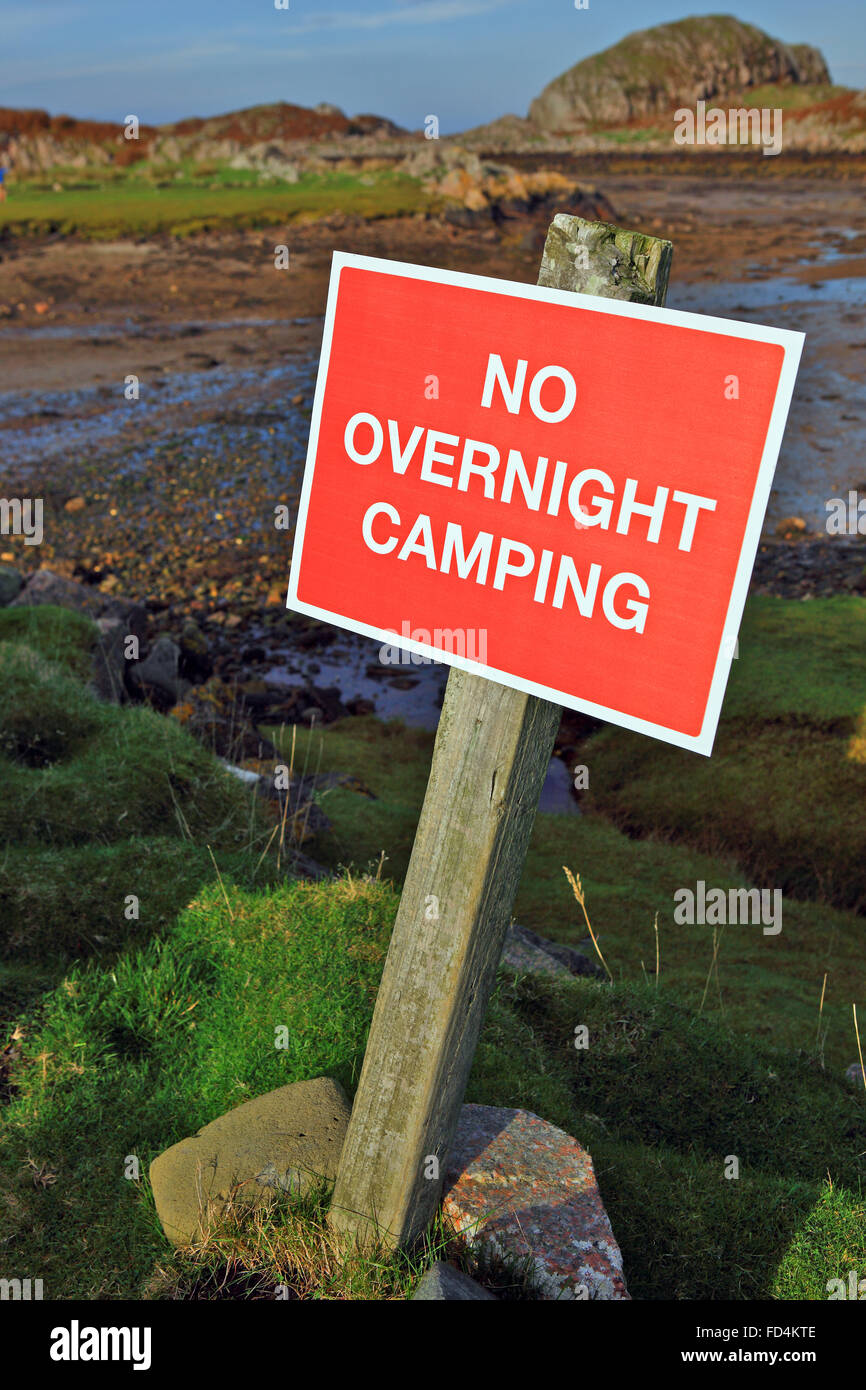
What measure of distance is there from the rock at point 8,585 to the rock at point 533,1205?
1102 cm

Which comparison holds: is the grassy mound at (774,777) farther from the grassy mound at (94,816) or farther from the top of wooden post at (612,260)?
the top of wooden post at (612,260)

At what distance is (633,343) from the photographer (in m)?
2.65

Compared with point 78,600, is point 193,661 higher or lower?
lower

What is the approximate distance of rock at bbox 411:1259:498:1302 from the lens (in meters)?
3.24

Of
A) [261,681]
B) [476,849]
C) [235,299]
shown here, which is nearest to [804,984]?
[476,849]

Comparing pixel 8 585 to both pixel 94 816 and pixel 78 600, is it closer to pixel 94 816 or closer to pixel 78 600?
pixel 78 600

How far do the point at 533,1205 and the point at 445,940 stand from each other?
1264mm

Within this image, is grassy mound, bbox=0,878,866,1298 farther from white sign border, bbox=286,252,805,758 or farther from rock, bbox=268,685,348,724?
rock, bbox=268,685,348,724

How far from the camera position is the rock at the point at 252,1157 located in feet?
12.2

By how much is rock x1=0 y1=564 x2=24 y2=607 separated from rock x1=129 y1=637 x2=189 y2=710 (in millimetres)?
2208

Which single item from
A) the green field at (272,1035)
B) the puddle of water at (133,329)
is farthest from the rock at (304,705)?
the puddle of water at (133,329)

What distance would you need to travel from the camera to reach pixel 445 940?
324cm

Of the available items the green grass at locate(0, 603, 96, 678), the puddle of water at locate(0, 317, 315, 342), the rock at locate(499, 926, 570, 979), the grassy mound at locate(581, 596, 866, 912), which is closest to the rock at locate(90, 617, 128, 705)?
the green grass at locate(0, 603, 96, 678)

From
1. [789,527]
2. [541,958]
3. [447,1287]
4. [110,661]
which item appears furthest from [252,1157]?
[789,527]
